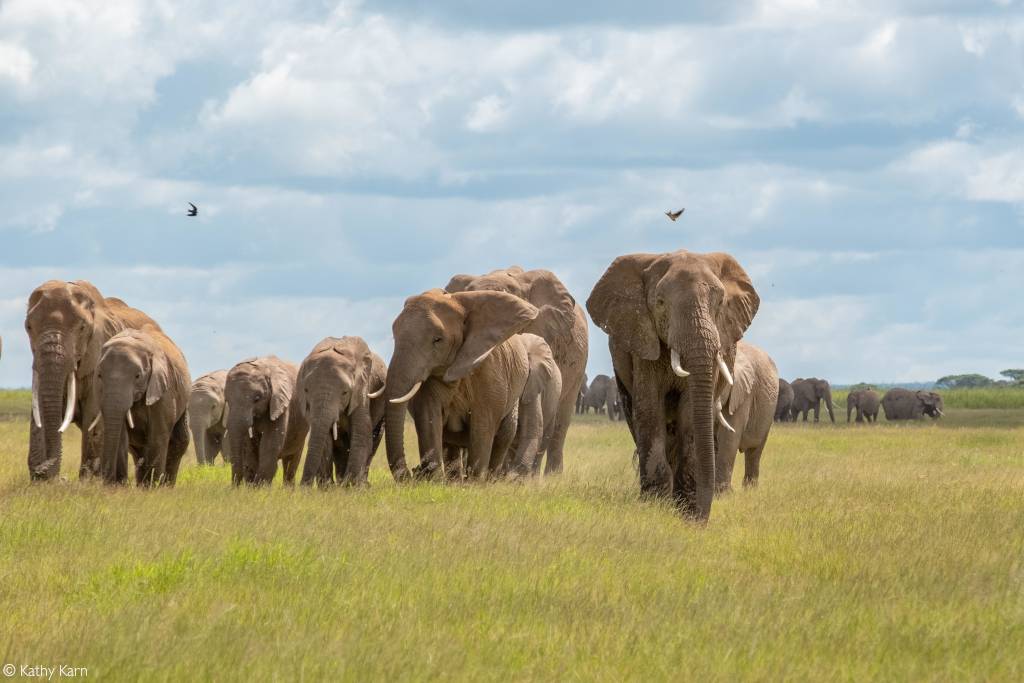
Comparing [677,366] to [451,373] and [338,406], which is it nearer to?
[451,373]

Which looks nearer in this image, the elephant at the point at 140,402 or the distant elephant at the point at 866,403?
the elephant at the point at 140,402

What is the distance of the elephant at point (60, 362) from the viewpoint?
50.6ft

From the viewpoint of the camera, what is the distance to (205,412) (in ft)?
81.4

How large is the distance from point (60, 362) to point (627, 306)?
5985 mm

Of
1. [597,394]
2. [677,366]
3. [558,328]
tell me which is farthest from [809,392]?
[677,366]

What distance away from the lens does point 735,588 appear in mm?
10375

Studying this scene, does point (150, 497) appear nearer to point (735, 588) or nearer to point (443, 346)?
point (443, 346)

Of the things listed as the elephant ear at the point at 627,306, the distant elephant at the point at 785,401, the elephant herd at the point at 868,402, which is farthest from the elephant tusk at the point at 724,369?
the elephant herd at the point at 868,402

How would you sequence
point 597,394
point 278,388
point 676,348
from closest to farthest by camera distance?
1. point 676,348
2. point 278,388
3. point 597,394

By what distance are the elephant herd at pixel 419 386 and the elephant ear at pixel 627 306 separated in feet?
0.05

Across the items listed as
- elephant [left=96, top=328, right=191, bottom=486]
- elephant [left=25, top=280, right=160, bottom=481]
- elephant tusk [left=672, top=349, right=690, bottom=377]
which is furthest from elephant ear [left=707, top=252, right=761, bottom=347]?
elephant [left=25, top=280, right=160, bottom=481]

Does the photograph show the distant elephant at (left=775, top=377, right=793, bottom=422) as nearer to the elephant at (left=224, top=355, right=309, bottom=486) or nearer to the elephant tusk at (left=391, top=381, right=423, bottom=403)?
the elephant at (left=224, top=355, right=309, bottom=486)

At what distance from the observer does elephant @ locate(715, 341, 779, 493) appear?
17.9m

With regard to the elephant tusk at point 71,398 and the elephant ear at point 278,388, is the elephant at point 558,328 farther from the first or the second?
the elephant tusk at point 71,398
